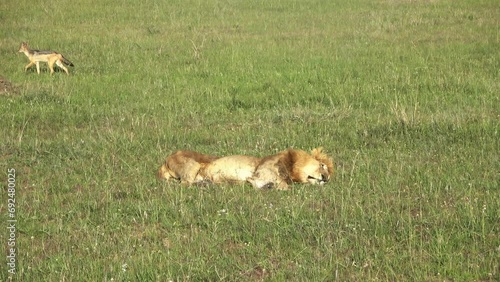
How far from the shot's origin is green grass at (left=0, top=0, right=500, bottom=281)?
6316mm

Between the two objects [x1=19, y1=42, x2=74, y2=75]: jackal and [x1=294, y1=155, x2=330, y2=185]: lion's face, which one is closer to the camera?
[x1=294, y1=155, x2=330, y2=185]: lion's face

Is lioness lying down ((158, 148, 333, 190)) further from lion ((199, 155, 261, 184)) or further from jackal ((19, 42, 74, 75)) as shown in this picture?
jackal ((19, 42, 74, 75))

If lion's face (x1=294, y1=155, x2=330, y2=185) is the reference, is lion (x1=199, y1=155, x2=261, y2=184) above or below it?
below

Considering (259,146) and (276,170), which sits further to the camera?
(259,146)

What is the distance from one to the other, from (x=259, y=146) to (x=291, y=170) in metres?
1.78

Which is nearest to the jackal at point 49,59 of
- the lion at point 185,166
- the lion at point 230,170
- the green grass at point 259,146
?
the green grass at point 259,146

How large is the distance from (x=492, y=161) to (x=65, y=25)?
49.3ft

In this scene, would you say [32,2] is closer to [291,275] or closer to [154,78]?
[154,78]

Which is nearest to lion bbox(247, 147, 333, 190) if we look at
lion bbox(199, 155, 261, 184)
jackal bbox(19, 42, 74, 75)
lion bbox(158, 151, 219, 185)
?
lion bbox(199, 155, 261, 184)

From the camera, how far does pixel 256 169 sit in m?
8.16

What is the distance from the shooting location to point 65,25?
848 inches

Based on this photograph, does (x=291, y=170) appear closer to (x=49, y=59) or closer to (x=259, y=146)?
(x=259, y=146)

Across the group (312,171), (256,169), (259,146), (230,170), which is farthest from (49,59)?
Result: (312,171)

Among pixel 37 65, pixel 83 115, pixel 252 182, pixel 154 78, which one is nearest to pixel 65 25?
pixel 37 65
